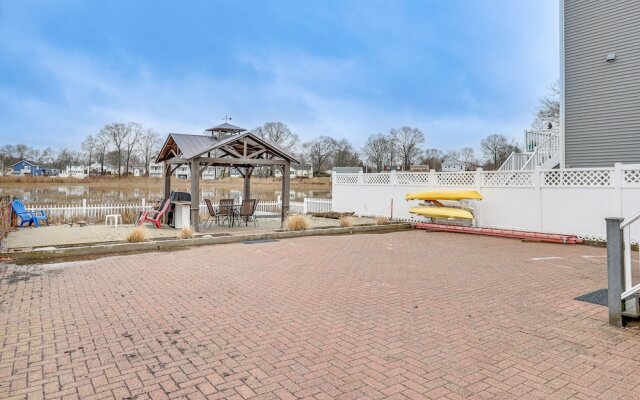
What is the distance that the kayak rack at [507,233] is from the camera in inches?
387

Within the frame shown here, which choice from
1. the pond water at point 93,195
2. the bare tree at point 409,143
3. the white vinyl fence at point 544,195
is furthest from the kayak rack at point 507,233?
the bare tree at point 409,143

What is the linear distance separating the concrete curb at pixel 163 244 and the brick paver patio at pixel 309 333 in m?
0.96

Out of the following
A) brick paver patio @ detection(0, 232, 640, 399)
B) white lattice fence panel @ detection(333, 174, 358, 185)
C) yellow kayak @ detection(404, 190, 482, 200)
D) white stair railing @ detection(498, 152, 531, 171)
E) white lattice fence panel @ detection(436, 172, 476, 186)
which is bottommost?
brick paver patio @ detection(0, 232, 640, 399)

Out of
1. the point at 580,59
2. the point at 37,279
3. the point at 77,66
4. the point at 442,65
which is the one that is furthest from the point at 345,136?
the point at 37,279

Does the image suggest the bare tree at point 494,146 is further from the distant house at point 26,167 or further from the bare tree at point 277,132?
the distant house at point 26,167

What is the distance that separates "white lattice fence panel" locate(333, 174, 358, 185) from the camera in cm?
1697

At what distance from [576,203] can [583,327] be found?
759 centimetres

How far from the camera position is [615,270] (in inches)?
155

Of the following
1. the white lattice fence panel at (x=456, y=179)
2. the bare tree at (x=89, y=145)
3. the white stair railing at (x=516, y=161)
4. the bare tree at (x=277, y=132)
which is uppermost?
the bare tree at (x=277, y=132)

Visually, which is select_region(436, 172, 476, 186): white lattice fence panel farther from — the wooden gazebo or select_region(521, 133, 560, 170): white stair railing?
the wooden gazebo

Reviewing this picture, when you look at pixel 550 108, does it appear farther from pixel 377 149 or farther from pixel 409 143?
pixel 377 149

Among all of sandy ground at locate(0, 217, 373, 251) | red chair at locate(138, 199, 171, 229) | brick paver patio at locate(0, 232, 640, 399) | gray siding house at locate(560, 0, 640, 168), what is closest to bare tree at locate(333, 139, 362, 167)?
gray siding house at locate(560, 0, 640, 168)

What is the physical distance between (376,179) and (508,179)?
5.47 meters

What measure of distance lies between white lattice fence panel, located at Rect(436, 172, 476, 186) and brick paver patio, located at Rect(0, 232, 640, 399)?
5.97m
